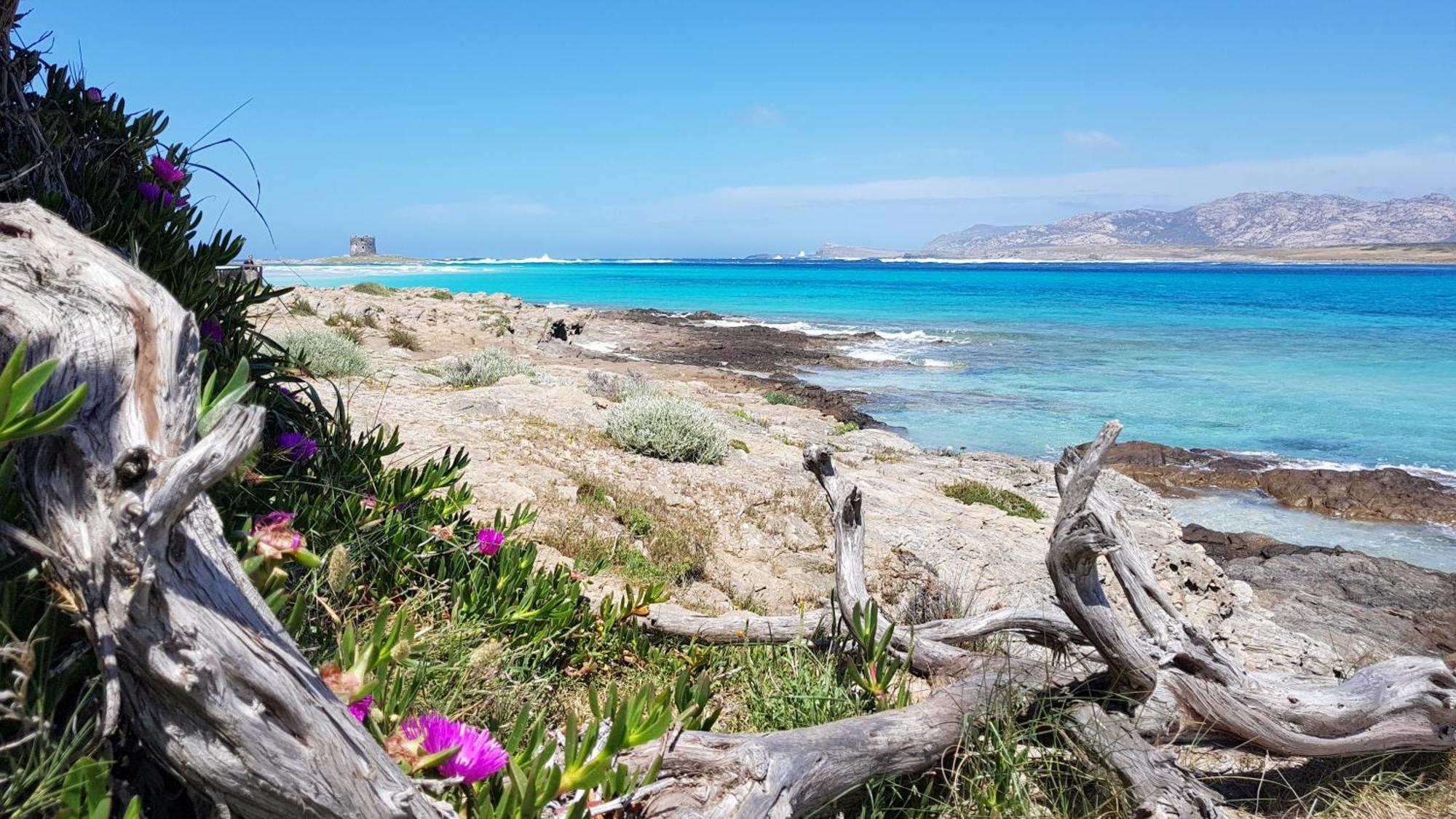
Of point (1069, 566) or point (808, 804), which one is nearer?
point (808, 804)

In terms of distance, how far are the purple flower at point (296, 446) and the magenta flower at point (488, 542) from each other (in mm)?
785

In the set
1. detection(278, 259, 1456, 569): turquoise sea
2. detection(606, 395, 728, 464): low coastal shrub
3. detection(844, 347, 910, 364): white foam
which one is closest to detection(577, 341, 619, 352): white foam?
detection(278, 259, 1456, 569): turquoise sea

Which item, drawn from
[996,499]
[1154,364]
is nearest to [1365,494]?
[996,499]

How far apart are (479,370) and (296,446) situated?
987cm

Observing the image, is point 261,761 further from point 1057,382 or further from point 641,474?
point 1057,382

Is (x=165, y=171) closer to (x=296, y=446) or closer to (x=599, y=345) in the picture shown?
(x=296, y=446)

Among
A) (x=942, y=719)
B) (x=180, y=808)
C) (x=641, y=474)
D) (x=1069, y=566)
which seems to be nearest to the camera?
(x=180, y=808)

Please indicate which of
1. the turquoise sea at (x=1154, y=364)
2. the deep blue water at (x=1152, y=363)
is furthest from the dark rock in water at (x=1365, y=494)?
the deep blue water at (x=1152, y=363)

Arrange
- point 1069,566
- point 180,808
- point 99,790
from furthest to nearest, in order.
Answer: point 1069,566, point 180,808, point 99,790

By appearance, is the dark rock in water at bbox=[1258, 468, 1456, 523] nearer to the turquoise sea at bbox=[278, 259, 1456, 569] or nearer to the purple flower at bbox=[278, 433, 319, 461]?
the turquoise sea at bbox=[278, 259, 1456, 569]

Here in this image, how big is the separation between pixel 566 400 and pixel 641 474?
11.0 ft

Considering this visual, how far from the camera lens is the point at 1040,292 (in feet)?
248

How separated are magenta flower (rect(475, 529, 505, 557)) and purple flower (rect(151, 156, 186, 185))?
197 cm

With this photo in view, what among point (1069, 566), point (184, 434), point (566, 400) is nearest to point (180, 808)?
point (184, 434)
